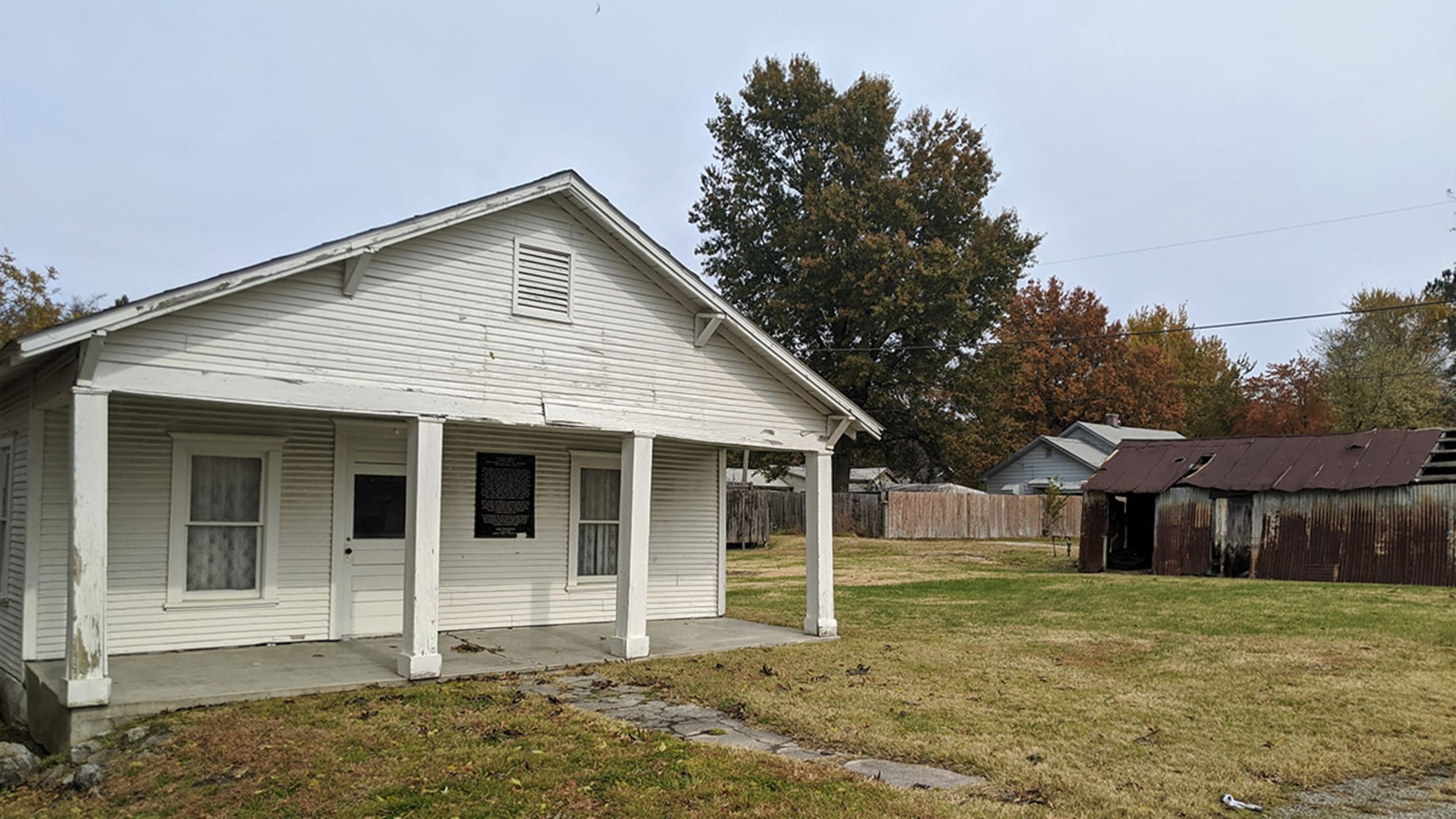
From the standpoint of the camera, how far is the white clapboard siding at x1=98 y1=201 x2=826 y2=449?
9.02 meters

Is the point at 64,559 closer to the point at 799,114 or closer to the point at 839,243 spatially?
the point at 839,243

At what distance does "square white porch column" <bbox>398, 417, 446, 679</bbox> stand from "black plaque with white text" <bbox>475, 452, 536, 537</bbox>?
2.71 metres

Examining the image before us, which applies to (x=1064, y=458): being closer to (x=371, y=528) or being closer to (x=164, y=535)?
(x=371, y=528)

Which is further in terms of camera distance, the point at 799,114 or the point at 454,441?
the point at 799,114

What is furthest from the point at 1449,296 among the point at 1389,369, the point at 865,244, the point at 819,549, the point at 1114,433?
the point at 819,549

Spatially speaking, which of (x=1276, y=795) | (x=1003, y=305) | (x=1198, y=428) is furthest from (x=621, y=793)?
(x=1198, y=428)

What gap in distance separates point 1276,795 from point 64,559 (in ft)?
34.0

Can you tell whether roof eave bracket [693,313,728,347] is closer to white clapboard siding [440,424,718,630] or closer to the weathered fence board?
white clapboard siding [440,424,718,630]

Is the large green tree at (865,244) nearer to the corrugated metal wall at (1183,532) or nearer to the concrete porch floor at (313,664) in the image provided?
the corrugated metal wall at (1183,532)

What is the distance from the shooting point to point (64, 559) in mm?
10195

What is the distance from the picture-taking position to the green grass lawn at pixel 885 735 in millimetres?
6441

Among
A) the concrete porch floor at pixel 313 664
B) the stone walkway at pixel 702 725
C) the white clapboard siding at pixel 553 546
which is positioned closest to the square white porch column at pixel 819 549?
the concrete porch floor at pixel 313 664

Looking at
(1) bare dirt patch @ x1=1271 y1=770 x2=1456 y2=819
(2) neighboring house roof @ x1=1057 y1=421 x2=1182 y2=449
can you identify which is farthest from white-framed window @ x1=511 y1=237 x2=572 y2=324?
(2) neighboring house roof @ x1=1057 y1=421 x2=1182 y2=449

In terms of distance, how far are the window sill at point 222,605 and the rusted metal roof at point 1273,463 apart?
20514 mm
